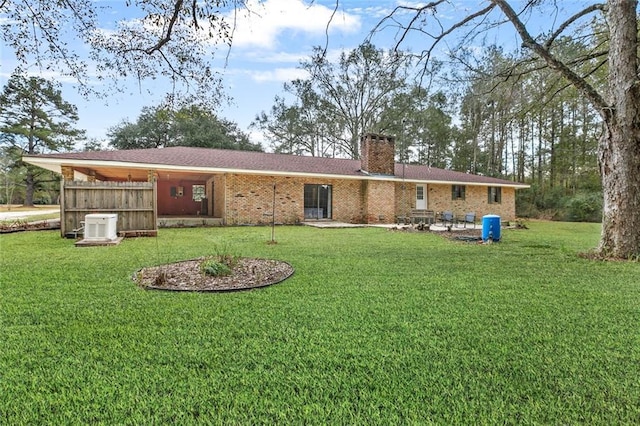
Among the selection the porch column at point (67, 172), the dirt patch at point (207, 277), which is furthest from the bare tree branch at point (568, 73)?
the porch column at point (67, 172)

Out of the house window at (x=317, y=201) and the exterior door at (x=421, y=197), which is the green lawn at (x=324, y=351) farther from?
the exterior door at (x=421, y=197)

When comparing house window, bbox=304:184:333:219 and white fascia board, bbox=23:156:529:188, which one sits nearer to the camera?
white fascia board, bbox=23:156:529:188

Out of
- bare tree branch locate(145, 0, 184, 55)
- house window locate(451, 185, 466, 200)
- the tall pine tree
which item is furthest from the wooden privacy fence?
the tall pine tree

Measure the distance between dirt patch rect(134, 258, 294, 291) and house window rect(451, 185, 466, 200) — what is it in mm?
15764

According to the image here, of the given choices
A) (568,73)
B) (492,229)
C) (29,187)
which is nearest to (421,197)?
(492,229)

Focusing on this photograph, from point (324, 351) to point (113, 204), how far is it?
30.5 ft

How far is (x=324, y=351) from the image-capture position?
2512 millimetres

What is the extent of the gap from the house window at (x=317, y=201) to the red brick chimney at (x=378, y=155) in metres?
2.51

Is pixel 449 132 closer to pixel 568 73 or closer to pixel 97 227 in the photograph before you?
pixel 568 73

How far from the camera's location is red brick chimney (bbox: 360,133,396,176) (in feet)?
55.2

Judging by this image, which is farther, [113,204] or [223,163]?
[223,163]

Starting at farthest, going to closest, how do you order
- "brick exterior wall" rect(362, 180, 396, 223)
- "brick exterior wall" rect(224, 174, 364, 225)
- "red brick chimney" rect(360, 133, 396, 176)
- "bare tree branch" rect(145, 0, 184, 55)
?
"red brick chimney" rect(360, 133, 396, 176), "brick exterior wall" rect(362, 180, 396, 223), "brick exterior wall" rect(224, 174, 364, 225), "bare tree branch" rect(145, 0, 184, 55)

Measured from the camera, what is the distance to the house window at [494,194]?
65.4 ft

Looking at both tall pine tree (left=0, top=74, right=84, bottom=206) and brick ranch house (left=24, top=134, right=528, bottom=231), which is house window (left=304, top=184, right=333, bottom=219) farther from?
tall pine tree (left=0, top=74, right=84, bottom=206)
